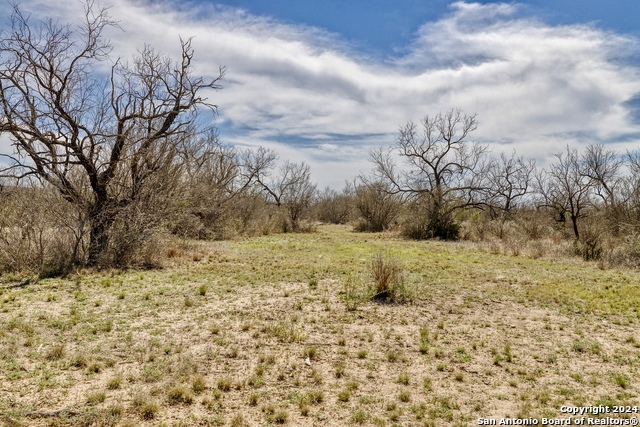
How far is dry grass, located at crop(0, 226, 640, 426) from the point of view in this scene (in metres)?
4.09

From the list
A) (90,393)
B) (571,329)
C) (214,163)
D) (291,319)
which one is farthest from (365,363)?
(214,163)

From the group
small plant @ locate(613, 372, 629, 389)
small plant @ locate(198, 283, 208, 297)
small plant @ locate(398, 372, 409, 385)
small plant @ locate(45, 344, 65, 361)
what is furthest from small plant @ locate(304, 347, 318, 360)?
small plant @ locate(198, 283, 208, 297)

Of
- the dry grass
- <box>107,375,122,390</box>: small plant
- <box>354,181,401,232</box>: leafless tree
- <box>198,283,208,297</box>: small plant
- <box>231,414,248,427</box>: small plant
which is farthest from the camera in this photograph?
<box>354,181,401,232</box>: leafless tree

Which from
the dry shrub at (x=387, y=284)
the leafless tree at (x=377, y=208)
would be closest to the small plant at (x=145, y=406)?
the dry shrub at (x=387, y=284)

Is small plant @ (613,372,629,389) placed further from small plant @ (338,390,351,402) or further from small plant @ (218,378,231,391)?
small plant @ (218,378,231,391)

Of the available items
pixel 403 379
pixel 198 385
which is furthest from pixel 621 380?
pixel 198 385

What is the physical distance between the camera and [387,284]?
28.8 ft

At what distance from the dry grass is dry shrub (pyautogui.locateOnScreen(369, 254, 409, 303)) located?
324 millimetres

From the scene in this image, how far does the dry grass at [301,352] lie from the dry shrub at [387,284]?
1.06 feet

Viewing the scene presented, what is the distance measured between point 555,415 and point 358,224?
105 feet

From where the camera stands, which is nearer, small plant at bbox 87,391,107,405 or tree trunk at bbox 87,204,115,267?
small plant at bbox 87,391,107,405

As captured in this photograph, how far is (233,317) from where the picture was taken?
7152 millimetres

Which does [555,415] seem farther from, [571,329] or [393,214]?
[393,214]

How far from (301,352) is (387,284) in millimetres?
3600
